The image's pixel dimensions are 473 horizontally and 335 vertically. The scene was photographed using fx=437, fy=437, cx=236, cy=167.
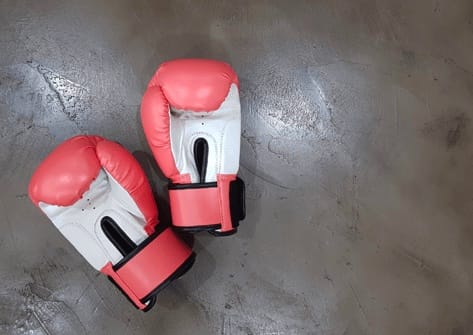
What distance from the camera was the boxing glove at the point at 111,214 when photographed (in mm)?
1364

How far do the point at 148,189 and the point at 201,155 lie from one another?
0.23 m

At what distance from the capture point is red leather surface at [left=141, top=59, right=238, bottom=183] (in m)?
1.42

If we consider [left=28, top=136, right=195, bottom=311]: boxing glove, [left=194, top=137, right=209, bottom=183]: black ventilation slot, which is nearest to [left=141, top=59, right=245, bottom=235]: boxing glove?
[left=194, top=137, right=209, bottom=183]: black ventilation slot

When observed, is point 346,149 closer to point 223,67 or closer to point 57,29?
point 223,67

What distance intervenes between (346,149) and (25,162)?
1.26 m

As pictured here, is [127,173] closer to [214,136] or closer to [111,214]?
[111,214]

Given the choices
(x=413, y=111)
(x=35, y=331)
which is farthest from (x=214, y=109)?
(x=35, y=331)

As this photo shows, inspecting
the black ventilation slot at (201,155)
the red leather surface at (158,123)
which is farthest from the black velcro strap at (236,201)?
the red leather surface at (158,123)

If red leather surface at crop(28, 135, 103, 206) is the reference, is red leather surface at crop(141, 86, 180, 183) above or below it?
above

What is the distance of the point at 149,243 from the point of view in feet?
4.78

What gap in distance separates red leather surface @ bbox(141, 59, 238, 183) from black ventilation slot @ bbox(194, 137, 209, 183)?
0.44 feet

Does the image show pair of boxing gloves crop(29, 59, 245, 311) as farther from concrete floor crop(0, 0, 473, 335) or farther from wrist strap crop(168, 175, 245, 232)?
concrete floor crop(0, 0, 473, 335)

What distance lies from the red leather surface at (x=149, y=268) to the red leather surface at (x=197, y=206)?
10cm

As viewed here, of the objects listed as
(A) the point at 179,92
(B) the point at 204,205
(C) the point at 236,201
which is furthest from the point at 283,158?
(A) the point at 179,92
